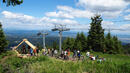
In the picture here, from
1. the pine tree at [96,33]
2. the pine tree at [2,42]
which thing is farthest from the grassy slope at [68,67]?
the pine tree at [96,33]

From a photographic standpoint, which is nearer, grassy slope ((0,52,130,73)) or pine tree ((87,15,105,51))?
grassy slope ((0,52,130,73))

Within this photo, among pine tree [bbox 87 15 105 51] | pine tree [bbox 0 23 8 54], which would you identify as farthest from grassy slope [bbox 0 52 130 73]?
pine tree [bbox 87 15 105 51]

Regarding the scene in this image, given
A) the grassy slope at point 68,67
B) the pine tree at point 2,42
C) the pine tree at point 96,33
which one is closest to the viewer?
the grassy slope at point 68,67

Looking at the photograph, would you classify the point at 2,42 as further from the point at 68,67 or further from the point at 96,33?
the point at 96,33

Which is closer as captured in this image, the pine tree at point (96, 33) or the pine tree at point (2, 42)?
the pine tree at point (2, 42)

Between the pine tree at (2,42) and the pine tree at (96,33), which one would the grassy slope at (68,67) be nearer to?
the pine tree at (2,42)

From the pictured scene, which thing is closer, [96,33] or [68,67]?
[68,67]

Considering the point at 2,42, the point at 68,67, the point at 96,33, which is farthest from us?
the point at 96,33

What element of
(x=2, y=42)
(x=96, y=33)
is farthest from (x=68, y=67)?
(x=96, y=33)

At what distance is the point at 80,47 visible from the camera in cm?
4503

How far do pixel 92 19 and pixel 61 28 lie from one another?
10868 mm

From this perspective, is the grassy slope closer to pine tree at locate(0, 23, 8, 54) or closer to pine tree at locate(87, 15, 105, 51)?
pine tree at locate(0, 23, 8, 54)

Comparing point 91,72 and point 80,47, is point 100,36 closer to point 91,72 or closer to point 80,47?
point 80,47

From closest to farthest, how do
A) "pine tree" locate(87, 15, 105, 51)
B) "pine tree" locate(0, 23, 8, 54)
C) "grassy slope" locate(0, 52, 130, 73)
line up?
"grassy slope" locate(0, 52, 130, 73), "pine tree" locate(0, 23, 8, 54), "pine tree" locate(87, 15, 105, 51)
